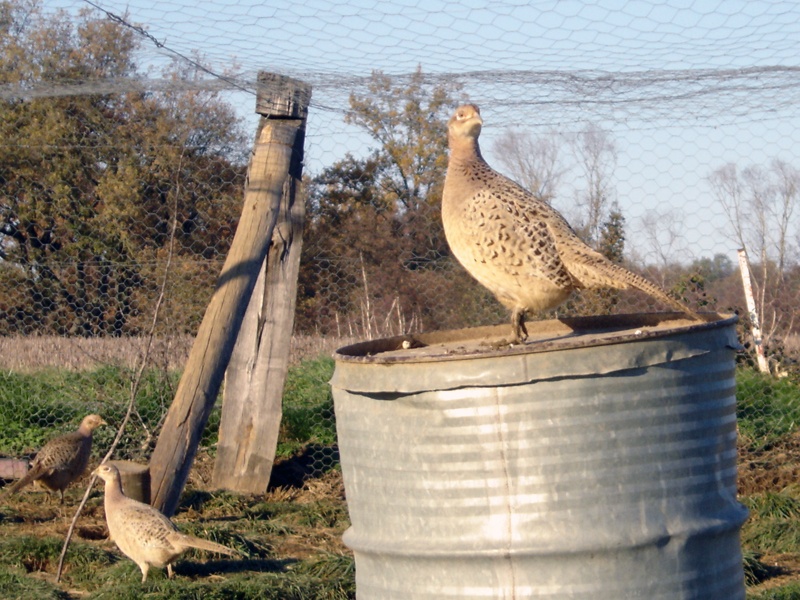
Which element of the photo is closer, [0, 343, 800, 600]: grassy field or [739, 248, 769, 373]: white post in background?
[0, 343, 800, 600]: grassy field

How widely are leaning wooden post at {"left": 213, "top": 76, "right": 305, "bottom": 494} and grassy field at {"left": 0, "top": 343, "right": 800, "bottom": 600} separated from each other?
213 mm

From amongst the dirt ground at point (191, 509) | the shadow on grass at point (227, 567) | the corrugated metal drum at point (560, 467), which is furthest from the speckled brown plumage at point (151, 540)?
the corrugated metal drum at point (560, 467)

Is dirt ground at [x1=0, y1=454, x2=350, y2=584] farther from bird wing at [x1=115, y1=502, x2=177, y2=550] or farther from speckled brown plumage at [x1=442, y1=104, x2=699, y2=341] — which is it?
speckled brown plumage at [x1=442, y1=104, x2=699, y2=341]

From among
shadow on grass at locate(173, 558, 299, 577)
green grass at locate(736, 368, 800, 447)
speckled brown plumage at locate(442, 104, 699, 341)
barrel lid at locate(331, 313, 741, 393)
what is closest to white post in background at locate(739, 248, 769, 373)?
green grass at locate(736, 368, 800, 447)

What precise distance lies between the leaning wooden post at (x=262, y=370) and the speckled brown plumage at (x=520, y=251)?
9.93 ft

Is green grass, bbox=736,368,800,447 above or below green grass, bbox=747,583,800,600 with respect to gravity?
above

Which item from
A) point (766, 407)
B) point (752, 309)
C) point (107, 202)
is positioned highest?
point (107, 202)

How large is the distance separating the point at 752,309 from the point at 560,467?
5.24 metres

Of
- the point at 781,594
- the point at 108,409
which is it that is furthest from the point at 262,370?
the point at 781,594

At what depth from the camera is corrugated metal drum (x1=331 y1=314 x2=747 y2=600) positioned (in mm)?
2080

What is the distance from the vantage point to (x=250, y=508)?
18.9ft

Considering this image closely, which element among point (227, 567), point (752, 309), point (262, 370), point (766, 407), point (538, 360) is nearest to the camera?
point (538, 360)

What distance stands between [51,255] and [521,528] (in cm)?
642

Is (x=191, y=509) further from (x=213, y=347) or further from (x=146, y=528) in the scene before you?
→ (x=146, y=528)
